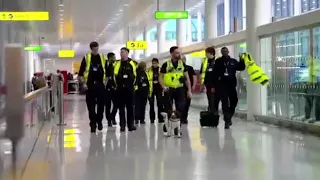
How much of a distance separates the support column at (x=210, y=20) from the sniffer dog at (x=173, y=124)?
10958 mm

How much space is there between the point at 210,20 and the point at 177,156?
14.4 metres

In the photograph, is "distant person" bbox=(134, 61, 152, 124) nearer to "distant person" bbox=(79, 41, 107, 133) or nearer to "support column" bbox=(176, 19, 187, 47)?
"distant person" bbox=(79, 41, 107, 133)

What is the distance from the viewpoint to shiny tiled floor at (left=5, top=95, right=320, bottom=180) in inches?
275

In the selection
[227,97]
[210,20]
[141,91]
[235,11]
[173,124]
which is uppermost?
[235,11]

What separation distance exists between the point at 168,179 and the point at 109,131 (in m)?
6.03

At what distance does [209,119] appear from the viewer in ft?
45.2

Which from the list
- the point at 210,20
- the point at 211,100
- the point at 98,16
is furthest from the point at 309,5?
the point at 98,16

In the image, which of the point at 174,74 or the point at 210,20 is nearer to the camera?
the point at 174,74

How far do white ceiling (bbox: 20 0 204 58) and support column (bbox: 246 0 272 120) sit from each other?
944cm

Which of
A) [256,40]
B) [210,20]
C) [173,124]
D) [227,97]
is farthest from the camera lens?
[210,20]

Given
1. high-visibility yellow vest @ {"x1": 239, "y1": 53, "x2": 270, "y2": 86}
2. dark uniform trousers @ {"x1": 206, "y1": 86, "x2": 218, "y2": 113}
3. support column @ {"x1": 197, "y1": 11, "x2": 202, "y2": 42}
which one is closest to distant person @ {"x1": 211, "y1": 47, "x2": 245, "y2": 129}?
high-visibility yellow vest @ {"x1": 239, "y1": 53, "x2": 270, "y2": 86}

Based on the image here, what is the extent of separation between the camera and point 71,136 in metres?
11.7
